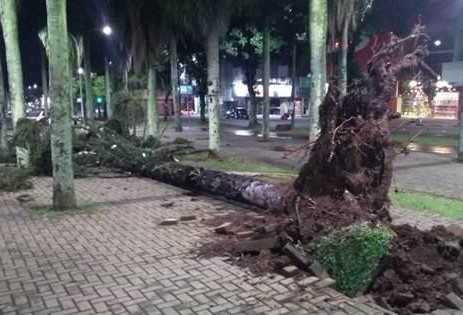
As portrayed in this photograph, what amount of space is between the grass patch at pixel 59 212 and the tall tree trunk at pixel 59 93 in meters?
0.42

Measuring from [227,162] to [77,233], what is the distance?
8.15 m

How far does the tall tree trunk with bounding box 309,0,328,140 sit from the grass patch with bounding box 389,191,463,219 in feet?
9.23

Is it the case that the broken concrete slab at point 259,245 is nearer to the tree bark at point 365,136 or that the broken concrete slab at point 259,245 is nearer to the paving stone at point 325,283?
the paving stone at point 325,283

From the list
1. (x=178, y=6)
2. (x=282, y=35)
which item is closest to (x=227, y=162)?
(x=178, y=6)

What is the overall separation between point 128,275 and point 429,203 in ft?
19.1

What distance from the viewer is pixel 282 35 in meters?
27.7

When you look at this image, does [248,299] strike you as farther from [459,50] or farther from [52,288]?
[459,50]

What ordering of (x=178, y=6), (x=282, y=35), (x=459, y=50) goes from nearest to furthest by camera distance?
(x=178, y=6)
(x=282, y=35)
(x=459, y=50)

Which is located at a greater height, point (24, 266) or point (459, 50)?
point (459, 50)

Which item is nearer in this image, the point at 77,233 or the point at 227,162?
the point at 77,233

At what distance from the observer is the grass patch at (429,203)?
838 centimetres

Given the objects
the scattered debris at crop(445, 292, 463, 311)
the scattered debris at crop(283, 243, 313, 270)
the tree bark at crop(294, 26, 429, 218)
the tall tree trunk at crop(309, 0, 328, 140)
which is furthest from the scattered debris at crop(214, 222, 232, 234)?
the tall tree trunk at crop(309, 0, 328, 140)

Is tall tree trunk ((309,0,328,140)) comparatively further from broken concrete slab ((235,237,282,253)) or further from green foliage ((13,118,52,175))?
green foliage ((13,118,52,175))

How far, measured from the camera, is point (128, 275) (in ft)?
18.0
